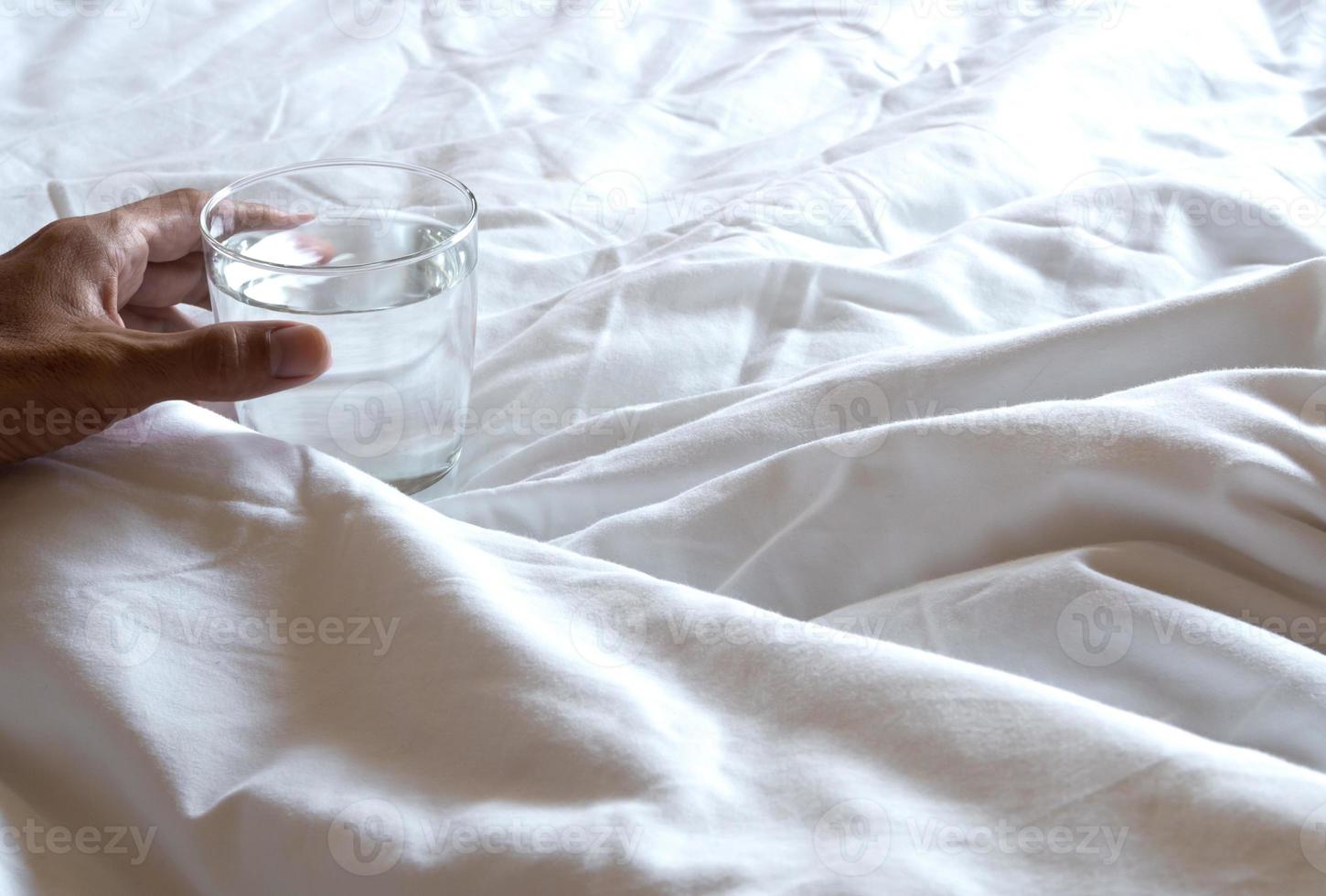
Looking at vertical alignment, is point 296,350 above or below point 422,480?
above

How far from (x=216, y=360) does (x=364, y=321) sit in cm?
8

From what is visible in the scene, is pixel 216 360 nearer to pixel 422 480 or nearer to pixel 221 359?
pixel 221 359

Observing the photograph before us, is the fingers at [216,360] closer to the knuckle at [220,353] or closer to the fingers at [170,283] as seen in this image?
the knuckle at [220,353]

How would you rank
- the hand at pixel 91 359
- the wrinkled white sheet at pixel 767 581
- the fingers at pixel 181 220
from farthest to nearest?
the fingers at pixel 181 220 → the hand at pixel 91 359 → the wrinkled white sheet at pixel 767 581

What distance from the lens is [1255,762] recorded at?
0.40 m

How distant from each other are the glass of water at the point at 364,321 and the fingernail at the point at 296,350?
27 mm

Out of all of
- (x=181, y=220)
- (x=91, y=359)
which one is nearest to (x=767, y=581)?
(x=91, y=359)

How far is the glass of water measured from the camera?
0.64 meters

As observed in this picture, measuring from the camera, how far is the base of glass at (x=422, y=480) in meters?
0.68

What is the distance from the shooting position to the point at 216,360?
606 mm

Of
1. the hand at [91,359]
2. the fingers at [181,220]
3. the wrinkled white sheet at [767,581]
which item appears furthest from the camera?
the fingers at [181,220]

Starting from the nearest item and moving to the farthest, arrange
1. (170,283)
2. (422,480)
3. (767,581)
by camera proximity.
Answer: (767,581) → (422,480) → (170,283)

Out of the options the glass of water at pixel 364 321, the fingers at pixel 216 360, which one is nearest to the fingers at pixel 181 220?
the glass of water at pixel 364 321

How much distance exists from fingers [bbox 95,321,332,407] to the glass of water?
0.03 m
